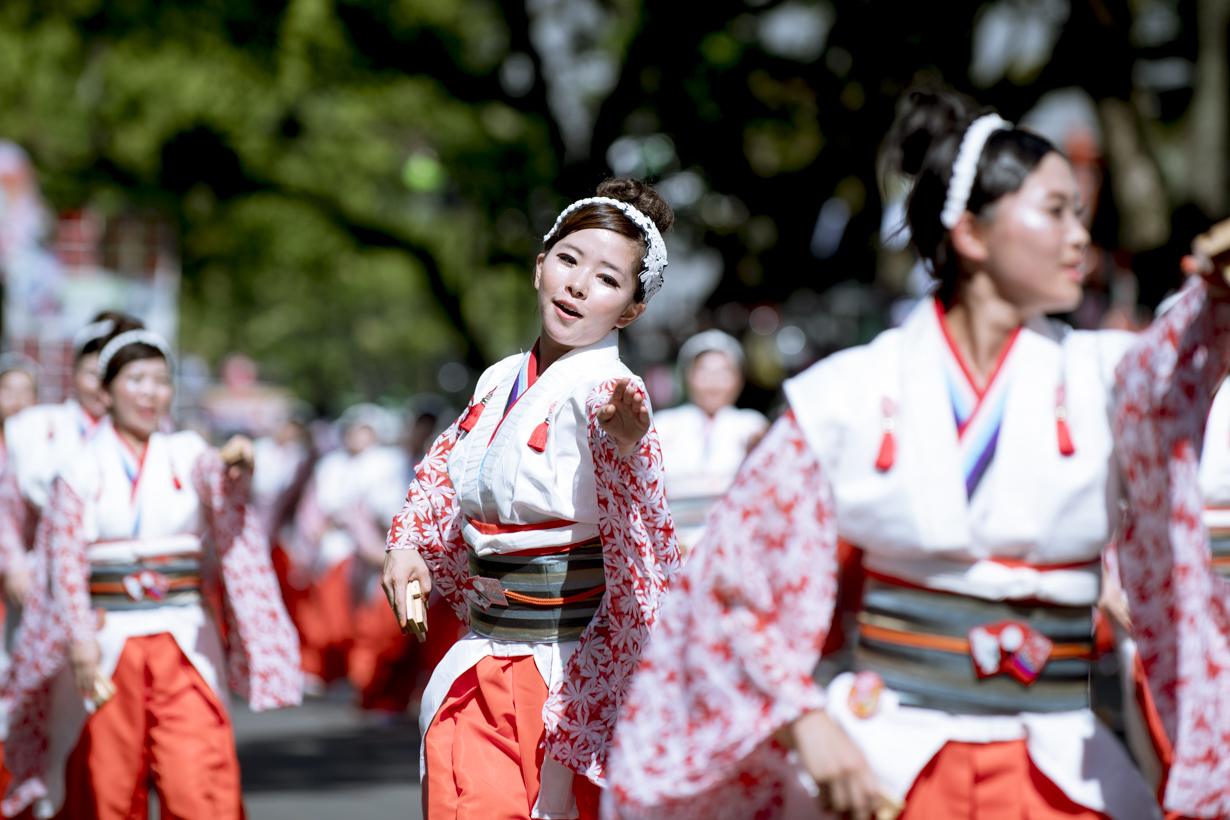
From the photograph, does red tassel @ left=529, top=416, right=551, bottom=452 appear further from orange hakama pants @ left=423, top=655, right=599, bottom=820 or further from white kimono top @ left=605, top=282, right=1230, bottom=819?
white kimono top @ left=605, top=282, right=1230, bottom=819

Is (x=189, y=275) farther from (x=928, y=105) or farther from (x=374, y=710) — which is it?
(x=928, y=105)

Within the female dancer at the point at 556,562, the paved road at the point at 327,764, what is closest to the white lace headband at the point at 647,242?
the female dancer at the point at 556,562

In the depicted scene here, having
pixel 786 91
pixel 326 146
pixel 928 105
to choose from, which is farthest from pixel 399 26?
pixel 326 146

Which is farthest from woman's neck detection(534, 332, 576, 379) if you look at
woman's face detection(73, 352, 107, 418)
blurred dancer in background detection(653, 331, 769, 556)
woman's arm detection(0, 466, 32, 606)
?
blurred dancer in background detection(653, 331, 769, 556)

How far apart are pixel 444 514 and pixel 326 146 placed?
68.0ft

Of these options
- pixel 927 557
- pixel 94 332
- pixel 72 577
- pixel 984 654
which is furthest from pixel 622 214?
pixel 94 332

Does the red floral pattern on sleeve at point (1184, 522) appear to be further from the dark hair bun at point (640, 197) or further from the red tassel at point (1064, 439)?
the dark hair bun at point (640, 197)

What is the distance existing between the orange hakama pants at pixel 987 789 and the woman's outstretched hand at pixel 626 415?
99 centimetres

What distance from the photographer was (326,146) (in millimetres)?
23891

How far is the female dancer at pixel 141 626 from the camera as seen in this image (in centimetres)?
487

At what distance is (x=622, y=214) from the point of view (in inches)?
148

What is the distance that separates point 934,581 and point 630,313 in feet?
4.71

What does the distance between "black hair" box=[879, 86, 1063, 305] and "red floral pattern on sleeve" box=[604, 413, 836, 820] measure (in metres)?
0.42

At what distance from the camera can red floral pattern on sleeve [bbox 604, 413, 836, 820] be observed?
2.46 meters
